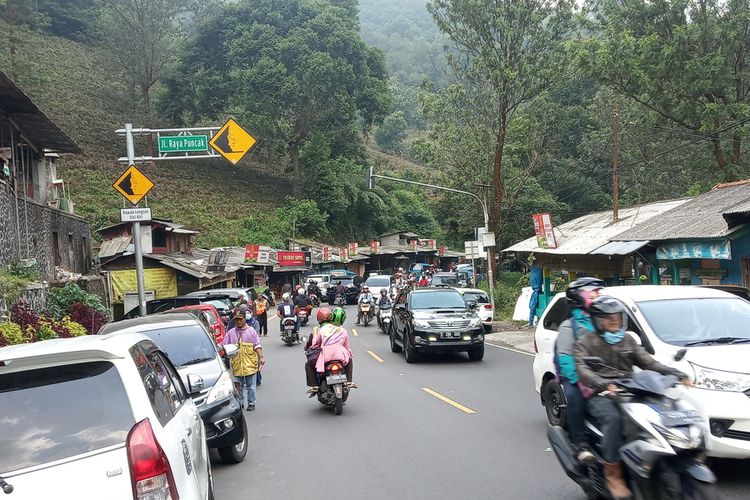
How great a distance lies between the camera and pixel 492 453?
25.5 feet

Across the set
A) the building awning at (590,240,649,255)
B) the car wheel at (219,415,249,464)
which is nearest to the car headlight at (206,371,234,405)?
the car wheel at (219,415,249,464)

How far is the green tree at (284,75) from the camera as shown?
57438 millimetres

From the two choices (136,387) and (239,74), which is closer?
(136,387)

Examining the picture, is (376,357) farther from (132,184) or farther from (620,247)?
(132,184)

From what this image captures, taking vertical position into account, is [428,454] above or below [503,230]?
below

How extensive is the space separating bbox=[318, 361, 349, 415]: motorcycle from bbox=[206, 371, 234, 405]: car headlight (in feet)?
7.81

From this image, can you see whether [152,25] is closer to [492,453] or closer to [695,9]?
[695,9]

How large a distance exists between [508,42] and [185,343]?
87.0ft

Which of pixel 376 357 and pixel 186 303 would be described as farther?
pixel 186 303

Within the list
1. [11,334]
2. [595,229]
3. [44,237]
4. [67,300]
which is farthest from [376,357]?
[44,237]

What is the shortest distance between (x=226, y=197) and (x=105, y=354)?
200 feet

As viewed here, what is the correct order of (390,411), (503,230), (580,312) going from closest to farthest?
1. (580,312)
2. (390,411)
3. (503,230)

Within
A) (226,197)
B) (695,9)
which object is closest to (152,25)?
(226,197)

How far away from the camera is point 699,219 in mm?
16656
